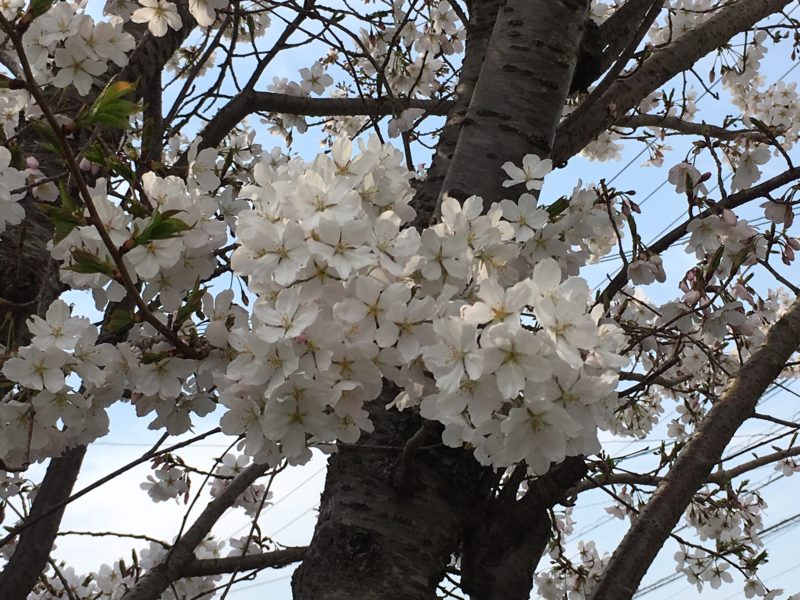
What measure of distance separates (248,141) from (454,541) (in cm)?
225

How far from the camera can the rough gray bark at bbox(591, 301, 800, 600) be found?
1.21 metres

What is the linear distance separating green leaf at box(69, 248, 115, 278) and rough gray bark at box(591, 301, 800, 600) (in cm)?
94

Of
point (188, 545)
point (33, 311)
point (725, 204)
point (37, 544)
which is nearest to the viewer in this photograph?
point (725, 204)

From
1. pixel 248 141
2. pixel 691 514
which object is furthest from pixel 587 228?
pixel 691 514

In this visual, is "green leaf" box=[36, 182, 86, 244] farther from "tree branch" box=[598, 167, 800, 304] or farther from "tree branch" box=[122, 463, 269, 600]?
"tree branch" box=[122, 463, 269, 600]

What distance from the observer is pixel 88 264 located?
0.91 meters

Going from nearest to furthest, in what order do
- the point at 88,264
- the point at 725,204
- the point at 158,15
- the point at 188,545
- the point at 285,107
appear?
the point at 88,264
the point at 725,204
the point at 158,15
the point at 188,545
the point at 285,107

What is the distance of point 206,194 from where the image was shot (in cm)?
115

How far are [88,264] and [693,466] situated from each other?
3.53ft

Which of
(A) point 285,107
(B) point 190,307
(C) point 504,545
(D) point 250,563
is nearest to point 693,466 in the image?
(C) point 504,545

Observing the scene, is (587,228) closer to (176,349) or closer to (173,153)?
(176,349)

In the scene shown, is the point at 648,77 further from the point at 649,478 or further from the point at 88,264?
the point at 88,264

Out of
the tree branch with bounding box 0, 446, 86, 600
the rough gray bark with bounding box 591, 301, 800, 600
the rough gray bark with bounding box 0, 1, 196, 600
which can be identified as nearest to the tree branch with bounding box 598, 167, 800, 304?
the rough gray bark with bounding box 591, 301, 800, 600

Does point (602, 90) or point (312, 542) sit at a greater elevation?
point (602, 90)
